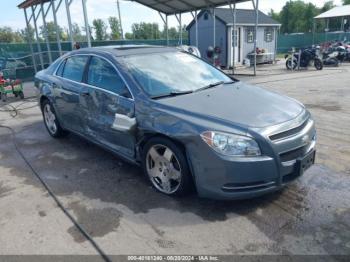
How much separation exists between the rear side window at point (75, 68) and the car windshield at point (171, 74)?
39.4 inches

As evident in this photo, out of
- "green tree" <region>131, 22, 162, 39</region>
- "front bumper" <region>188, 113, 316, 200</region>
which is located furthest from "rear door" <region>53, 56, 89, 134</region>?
"green tree" <region>131, 22, 162, 39</region>

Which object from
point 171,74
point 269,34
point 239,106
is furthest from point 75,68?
point 269,34

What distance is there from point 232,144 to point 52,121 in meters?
4.12

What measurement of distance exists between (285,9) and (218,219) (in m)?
85.0

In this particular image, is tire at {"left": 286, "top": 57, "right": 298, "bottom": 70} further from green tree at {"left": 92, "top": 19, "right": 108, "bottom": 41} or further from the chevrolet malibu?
green tree at {"left": 92, "top": 19, "right": 108, "bottom": 41}

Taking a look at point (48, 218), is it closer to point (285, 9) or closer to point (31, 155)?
point (31, 155)

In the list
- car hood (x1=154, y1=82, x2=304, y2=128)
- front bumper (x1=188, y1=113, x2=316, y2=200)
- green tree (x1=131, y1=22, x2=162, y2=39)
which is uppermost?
green tree (x1=131, y1=22, x2=162, y2=39)

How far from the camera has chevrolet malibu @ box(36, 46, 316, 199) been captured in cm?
282

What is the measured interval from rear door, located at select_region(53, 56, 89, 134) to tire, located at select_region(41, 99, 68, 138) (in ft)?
1.01

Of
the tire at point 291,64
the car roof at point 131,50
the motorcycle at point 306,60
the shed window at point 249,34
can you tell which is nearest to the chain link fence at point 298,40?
the shed window at point 249,34

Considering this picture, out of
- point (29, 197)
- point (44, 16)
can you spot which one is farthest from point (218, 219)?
point (44, 16)

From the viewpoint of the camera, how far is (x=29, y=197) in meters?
3.66

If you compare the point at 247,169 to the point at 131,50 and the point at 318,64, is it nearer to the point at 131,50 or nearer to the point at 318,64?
the point at 131,50

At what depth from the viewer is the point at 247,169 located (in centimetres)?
278
